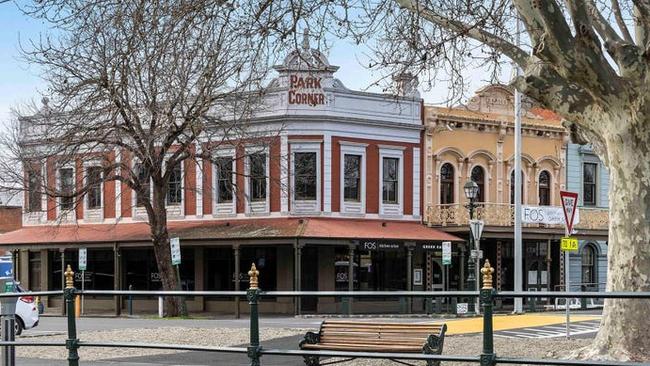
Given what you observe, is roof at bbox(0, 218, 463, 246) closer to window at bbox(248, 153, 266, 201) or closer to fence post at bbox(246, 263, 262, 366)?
window at bbox(248, 153, 266, 201)

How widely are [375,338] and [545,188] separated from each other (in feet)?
115

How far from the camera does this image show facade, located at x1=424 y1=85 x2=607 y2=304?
42.2 metres

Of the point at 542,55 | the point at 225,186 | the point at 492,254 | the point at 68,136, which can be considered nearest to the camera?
the point at 542,55

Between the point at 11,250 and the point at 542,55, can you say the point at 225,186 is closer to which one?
the point at 11,250

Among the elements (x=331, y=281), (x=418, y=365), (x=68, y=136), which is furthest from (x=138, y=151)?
(x=418, y=365)

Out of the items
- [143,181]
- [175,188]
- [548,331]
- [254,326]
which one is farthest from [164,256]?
[254,326]

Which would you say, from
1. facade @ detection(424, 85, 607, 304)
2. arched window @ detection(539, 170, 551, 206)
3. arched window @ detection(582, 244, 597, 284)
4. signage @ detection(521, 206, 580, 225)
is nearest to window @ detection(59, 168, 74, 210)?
facade @ detection(424, 85, 607, 304)

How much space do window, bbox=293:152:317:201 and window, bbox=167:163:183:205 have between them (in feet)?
17.2

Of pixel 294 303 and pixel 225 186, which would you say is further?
pixel 225 186

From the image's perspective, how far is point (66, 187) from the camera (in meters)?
37.1

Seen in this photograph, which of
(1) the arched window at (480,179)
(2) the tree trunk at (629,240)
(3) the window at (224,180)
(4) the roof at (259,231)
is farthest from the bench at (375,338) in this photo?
(1) the arched window at (480,179)

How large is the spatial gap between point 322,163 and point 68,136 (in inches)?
427

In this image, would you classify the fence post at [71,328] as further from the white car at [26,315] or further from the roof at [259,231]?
the roof at [259,231]

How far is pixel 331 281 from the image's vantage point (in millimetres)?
39906
